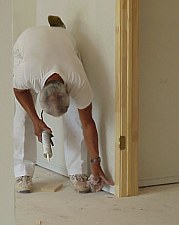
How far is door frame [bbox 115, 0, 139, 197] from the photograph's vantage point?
202cm

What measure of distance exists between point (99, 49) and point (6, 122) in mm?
1442

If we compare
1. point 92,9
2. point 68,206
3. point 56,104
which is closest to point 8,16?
point 56,104

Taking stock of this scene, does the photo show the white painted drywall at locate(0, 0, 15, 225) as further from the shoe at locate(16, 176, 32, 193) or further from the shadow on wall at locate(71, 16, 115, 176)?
the shadow on wall at locate(71, 16, 115, 176)

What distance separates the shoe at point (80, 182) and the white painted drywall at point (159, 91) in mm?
291

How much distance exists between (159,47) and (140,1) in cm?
25

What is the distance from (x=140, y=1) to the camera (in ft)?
7.08

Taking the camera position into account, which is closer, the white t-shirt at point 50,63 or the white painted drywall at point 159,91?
the white t-shirt at point 50,63

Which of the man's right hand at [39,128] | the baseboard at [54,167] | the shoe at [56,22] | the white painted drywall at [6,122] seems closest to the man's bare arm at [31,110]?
the man's right hand at [39,128]

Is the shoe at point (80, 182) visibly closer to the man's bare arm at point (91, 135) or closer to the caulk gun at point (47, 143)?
the man's bare arm at point (91, 135)

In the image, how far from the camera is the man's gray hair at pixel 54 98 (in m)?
1.92

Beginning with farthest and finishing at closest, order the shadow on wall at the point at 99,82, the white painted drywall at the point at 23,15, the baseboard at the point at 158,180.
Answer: the baseboard at the point at 158,180, the shadow on wall at the point at 99,82, the white painted drywall at the point at 23,15

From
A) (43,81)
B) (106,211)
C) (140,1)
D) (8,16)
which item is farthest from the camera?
(140,1)

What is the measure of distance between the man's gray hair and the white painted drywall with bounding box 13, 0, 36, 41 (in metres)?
0.28

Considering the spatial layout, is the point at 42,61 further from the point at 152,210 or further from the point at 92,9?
the point at 152,210
